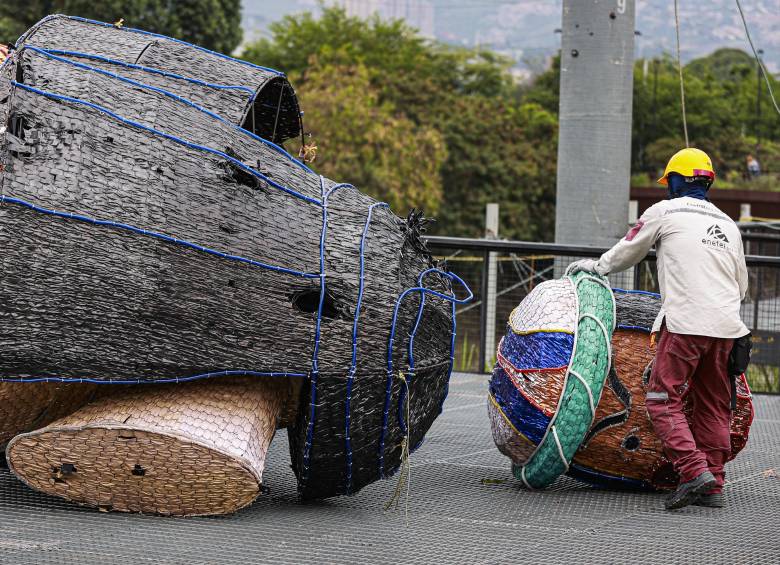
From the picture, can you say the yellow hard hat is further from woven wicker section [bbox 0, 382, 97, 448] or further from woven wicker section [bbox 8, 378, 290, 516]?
woven wicker section [bbox 0, 382, 97, 448]

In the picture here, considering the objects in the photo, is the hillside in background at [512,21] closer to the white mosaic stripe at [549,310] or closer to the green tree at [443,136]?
the green tree at [443,136]

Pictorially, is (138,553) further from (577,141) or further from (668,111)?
(668,111)

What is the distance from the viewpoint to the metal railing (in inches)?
384

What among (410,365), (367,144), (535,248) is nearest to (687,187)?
(410,365)

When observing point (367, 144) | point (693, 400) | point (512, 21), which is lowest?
point (693, 400)

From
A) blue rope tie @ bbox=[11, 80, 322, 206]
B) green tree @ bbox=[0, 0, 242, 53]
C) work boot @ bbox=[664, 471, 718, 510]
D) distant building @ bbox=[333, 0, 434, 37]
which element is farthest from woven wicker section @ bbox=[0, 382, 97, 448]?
distant building @ bbox=[333, 0, 434, 37]

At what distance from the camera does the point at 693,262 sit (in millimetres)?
5660

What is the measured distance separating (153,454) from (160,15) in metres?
28.6

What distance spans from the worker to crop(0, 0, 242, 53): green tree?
24.2 metres

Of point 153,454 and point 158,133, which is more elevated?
point 158,133

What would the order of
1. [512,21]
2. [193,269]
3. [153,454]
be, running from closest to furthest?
[153,454]
[193,269]
[512,21]

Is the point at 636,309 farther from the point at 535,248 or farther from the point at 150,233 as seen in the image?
the point at 535,248

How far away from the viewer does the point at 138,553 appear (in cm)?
436

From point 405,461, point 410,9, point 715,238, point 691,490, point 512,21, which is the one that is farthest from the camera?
point 512,21
